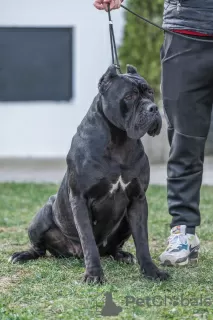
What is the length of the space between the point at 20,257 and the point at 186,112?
4.62 feet

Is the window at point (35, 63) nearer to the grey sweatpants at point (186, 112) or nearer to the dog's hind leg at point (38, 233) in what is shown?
the grey sweatpants at point (186, 112)

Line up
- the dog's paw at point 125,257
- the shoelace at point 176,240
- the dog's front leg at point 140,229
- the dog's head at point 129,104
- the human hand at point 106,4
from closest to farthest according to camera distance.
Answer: the dog's head at point 129,104
the dog's front leg at point 140,229
the human hand at point 106,4
the dog's paw at point 125,257
the shoelace at point 176,240

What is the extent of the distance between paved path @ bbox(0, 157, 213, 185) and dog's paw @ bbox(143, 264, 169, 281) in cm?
486

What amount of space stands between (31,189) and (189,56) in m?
4.12

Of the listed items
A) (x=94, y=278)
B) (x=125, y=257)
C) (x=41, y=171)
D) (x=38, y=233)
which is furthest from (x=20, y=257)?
(x=41, y=171)

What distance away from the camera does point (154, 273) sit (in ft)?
13.8

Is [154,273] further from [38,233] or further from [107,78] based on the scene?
[107,78]

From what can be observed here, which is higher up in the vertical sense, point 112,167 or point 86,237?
point 112,167

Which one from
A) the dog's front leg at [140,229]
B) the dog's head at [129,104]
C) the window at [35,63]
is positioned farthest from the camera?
the window at [35,63]

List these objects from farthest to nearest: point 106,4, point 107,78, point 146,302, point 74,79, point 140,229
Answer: point 74,79 < point 106,4 < point 140,229 < point 107,78 < point 146,302

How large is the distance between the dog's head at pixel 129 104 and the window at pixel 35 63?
7.55 metres

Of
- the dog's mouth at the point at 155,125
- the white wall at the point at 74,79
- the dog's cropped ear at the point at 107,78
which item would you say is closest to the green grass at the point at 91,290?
the dog's mouth at the point at 155,125

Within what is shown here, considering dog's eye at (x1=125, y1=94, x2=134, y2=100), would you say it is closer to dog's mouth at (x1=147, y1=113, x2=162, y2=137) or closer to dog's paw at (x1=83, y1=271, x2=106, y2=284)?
dog's mouth at (x1=147, y1=113, x2=162, y2=137)

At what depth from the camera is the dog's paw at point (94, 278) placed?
4062mm
